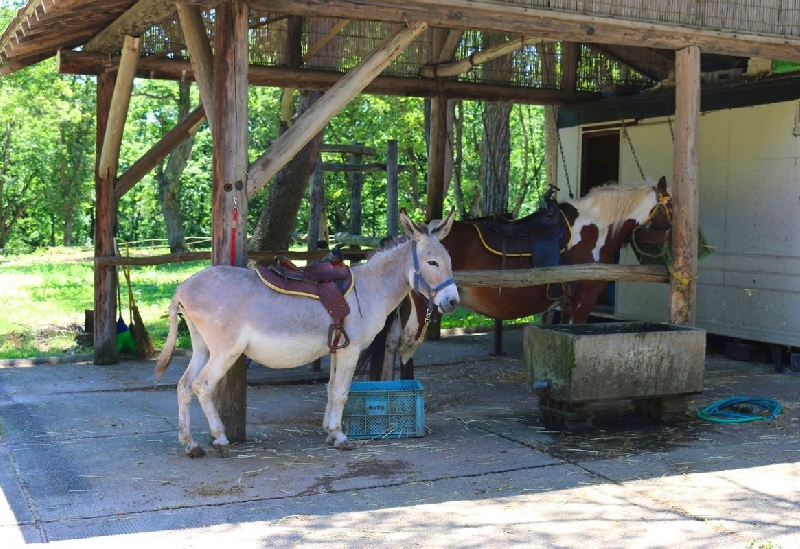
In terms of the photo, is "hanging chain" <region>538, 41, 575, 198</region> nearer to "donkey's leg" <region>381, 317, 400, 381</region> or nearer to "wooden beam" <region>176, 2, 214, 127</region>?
"donkey's leg" <region>381, 317, 400, 381</region>

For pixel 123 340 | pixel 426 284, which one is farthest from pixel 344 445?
pixel 123 340

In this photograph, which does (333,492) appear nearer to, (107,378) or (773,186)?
(107,378)

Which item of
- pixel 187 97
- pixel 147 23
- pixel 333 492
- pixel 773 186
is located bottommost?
pixel 333 492

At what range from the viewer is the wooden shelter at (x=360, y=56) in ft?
20.4

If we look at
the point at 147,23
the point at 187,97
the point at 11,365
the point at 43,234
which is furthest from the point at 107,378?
the point at 43,234

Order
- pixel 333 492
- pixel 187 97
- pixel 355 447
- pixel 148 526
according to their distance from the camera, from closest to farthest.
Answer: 1. pixel 148 526
2. pixel 333 492
3. pixel 355 447
4. pixel 187 97

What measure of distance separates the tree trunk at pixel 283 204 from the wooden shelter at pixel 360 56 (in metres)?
1.68

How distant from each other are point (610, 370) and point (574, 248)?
2241 mm

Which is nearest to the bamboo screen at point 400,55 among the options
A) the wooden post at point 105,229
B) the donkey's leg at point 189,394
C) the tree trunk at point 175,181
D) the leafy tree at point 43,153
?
the wooden post at point 105,229

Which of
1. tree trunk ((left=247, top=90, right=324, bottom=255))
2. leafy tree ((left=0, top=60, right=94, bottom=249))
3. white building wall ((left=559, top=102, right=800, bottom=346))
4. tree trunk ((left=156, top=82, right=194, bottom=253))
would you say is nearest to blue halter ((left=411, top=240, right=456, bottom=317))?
white building wall ((left=559, top=102, right=800, bottom=346))

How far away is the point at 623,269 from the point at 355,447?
2951 millimetres

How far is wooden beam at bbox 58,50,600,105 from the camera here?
888cm

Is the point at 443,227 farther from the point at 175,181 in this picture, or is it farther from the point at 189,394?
the point at 175,181

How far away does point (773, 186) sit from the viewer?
9.35m
